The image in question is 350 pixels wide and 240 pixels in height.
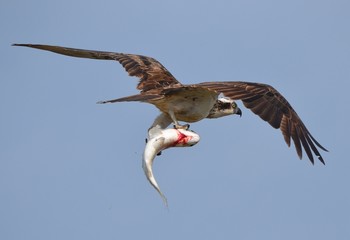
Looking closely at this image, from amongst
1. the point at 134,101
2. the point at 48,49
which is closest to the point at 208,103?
the point at 134,101

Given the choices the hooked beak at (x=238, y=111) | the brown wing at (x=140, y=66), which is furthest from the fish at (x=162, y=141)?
the hooked beak at (x=238, y=111)

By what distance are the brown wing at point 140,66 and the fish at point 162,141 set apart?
4.14 ft

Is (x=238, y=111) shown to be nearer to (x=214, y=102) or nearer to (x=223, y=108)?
(x=223, y=108)

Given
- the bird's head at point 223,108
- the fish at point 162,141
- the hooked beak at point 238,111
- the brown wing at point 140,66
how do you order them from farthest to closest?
the hooked beak at point 238,111 < the bird's head at point 223,108 < the brown wing at point 140,66 < the fish at point 162,141

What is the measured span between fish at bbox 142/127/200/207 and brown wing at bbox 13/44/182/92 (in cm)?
126

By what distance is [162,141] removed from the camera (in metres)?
17.1

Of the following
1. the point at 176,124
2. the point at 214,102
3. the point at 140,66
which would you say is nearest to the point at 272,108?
the point at 214,102

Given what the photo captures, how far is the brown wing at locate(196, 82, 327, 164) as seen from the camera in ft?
59.1

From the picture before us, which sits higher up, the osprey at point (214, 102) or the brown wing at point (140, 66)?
the brown wing at point (140, 66)

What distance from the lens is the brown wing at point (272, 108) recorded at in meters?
18.0

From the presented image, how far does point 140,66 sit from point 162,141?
10.6ft


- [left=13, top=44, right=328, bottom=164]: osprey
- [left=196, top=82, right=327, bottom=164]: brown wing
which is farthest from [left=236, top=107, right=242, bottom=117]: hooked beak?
[left=196, top=82, right=327, bottom=164]: brown wing

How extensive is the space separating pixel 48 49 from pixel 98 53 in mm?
880

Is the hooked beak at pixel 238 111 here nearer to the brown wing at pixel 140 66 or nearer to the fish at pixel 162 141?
the brown wing at pixel 140 66
